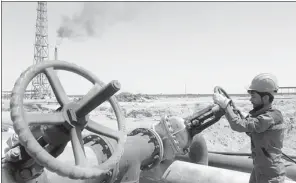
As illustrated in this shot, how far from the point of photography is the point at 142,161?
3926 millimetres

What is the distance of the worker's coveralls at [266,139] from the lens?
8.75ft

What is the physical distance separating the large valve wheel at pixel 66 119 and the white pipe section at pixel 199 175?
5.96ft

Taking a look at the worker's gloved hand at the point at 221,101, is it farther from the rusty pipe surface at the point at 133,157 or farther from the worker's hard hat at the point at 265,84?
the rusty pipe surface at the point at 133,157

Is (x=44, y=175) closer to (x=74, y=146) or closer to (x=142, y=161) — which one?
(x=74, y=146)

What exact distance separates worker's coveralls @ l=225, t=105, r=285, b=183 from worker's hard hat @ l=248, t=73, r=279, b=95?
6.9 inches

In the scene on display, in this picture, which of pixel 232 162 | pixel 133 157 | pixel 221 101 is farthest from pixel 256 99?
pixel 232 162

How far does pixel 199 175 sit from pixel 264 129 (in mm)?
2036

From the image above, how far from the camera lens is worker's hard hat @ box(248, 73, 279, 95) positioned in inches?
111

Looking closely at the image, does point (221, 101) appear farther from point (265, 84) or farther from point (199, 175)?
point (199, 175)

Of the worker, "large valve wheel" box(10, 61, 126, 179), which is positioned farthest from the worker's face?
"large valve wheel" box(10, 61, 126, 179)

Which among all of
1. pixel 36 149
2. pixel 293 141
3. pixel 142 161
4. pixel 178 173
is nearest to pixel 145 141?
pixel 142 161

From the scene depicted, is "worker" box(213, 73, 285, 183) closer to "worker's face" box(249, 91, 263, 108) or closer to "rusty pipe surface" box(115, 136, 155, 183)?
"worker's face" box(249, 91, 263, 108)

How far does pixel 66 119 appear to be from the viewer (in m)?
2.53

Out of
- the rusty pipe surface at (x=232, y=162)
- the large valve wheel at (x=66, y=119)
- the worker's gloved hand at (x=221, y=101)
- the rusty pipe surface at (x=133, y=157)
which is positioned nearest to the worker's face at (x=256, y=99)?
the worker's gloved hand at (x=221, y=101)
